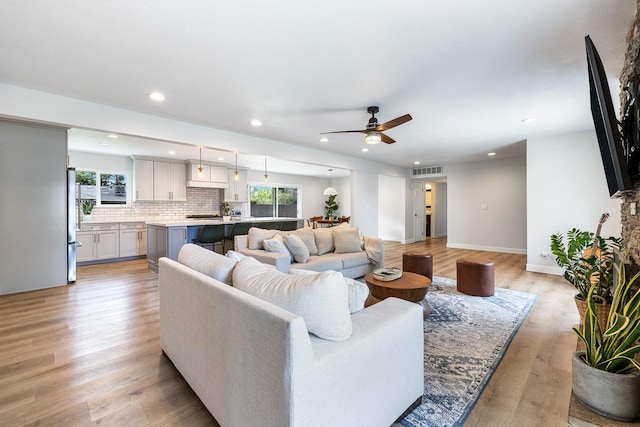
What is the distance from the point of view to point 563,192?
4.90 metres

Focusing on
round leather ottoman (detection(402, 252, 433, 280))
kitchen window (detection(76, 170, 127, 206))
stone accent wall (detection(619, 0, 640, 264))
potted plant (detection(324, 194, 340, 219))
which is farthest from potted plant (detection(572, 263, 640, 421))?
potted plant (detection(324, 194, 340, 219))

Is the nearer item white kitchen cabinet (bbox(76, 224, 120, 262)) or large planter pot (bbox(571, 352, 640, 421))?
large planter pot (bbox(571, 352, 640, 421))

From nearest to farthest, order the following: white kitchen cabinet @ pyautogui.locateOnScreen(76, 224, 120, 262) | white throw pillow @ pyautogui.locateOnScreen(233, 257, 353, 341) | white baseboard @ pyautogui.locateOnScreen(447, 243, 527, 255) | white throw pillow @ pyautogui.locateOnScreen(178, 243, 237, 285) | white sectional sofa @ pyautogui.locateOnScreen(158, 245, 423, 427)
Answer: white sectional sofa @ pyautogui.locateOnScreen(158, 245, 423, 427), white throw pillow @ pyautogui.locateOnScreen(233, 257, 353, 341), white throw pillow @ pyautogui.locateOnScreen(178, 243, 237, 285), white kitchen cabinet @ pyautogui.locateOnScreen(76, 224, 120, 262), white baseboard @ pyautogui.locateOnScreen(447, 243, 527, 255)

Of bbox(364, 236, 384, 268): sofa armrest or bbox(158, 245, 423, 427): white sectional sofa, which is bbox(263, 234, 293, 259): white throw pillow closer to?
bbox(364, 236, 384, 268): sofa armrest

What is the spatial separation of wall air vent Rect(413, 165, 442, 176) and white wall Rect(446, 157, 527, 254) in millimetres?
269

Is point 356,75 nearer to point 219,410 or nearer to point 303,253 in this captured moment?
point 303,253

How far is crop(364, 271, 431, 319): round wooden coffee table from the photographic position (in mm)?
2760

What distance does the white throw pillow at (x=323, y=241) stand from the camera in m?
4.62

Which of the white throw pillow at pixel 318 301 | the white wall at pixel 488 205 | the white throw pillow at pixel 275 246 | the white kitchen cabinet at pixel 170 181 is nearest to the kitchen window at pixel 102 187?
the white kitchen cabinet at pixel 170 181

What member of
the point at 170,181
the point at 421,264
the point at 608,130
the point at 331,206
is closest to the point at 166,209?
the point at 170,181

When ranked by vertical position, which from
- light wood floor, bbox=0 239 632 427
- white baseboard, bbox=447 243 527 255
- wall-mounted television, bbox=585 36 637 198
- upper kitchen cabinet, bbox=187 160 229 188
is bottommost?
light wood floor, bbox=0 239 632 427

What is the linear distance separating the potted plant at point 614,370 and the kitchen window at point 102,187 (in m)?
8.04

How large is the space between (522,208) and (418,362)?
700 cm

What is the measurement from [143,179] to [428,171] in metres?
7.63
